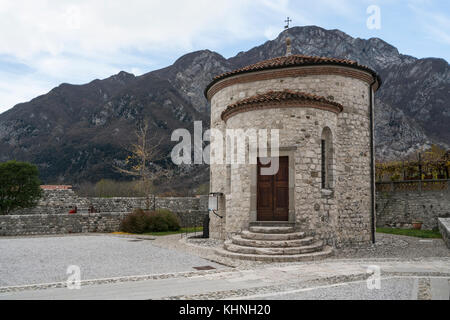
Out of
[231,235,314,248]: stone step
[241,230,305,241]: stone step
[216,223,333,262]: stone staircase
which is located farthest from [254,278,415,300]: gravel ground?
[241,230,305,241]: stone step

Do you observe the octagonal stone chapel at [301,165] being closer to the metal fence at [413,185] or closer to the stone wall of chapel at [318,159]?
the stone wall of chapel at [318,159]

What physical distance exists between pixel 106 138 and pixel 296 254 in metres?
65.4

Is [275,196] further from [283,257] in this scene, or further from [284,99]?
[284,99]

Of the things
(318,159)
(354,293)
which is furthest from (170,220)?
(354,293)

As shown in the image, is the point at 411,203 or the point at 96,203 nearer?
the point at 411,203

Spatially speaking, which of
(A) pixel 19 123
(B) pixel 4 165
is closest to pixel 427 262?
(B) pixel 4 165

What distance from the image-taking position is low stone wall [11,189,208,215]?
2339 centimetres

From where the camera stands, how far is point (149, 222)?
19078 millimetres

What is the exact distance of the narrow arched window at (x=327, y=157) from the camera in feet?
40.1

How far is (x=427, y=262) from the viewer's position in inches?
359

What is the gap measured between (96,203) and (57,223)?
22.8 feet

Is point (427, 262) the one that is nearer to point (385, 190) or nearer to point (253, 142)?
point (253, 142)

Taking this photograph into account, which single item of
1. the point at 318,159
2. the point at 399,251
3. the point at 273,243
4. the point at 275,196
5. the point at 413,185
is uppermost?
the point at 318,159

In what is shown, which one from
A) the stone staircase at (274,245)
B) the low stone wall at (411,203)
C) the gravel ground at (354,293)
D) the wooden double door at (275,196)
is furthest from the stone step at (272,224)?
the low stone wall at (411,203)
